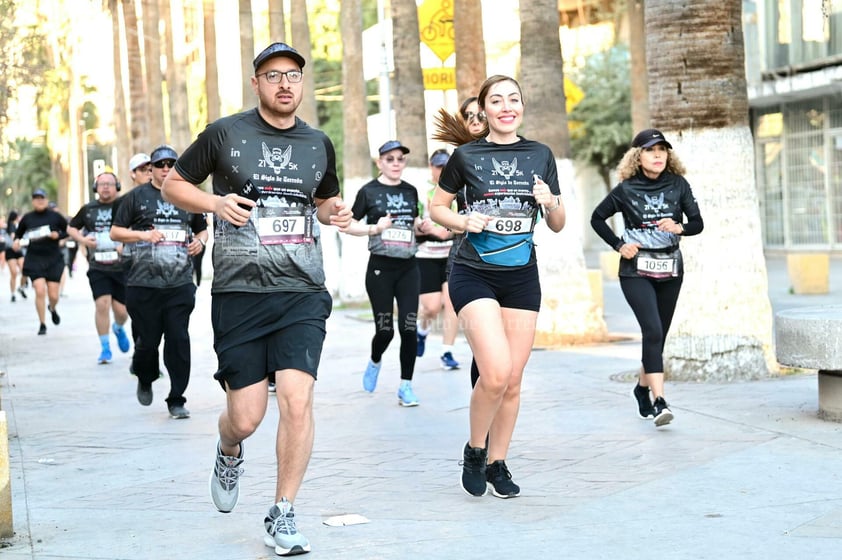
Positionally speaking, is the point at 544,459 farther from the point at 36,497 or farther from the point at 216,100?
the point at 216,100

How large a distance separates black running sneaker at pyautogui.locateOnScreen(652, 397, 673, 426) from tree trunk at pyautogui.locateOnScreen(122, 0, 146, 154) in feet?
90.1

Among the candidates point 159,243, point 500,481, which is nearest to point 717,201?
point 159,243

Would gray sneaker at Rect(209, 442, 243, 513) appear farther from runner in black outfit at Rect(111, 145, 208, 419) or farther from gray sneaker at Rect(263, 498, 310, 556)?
runner in black outfit at Rect(111, 145, 208, 419)

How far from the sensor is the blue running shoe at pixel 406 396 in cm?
1091

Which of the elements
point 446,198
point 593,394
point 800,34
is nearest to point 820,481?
point 446,198

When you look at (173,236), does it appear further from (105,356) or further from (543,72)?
(543,72)

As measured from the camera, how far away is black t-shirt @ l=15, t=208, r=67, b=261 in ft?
64.7

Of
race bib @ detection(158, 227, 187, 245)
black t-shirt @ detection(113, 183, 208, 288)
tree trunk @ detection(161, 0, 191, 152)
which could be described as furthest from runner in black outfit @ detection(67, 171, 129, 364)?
tree trunk @ detection(161, 0, 191, 152)

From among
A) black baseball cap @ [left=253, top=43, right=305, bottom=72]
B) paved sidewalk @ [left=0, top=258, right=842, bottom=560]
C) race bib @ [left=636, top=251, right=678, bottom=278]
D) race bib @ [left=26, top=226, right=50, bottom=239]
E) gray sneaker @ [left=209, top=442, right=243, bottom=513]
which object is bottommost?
paved sidewalk @ [left=0, top=258, right=842, bottom=560]

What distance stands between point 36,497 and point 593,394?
4.86 m

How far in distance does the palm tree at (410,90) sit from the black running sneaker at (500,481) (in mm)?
13208

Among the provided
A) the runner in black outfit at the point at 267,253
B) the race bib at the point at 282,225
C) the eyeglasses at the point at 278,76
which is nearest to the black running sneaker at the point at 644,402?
the runner in black outfit at the point at 267,253

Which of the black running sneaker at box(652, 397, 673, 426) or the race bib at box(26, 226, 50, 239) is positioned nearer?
the black running sneaker at box(652, 397, 673, 426)

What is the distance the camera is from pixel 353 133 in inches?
975
